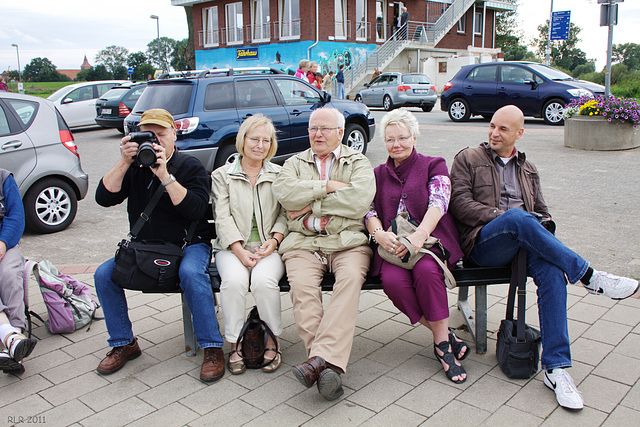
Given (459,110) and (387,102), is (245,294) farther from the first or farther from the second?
(387,102)

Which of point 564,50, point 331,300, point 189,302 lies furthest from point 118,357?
point 564,50

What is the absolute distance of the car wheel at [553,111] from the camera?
589 inches

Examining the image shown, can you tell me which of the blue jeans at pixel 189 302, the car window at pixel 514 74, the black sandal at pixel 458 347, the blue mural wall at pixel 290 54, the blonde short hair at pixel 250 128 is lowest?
the black sandal at pixel 458 347

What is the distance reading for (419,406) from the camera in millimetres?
3055

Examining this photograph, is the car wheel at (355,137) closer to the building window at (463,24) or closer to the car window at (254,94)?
the car window at (254,94)

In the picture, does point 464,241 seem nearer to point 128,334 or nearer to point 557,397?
point 557,397

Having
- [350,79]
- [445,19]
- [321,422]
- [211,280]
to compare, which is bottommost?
[321,422]

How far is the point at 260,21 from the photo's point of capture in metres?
37.4

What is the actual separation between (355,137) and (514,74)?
6.77 meters

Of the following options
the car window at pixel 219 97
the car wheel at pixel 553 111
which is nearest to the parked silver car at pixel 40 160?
the car window at pixel 219 97

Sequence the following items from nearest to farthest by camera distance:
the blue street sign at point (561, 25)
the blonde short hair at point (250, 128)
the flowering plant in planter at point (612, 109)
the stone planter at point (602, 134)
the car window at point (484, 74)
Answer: the blonde short hair at point (250, 128) < the flowering plant in planter at point (612, 109) < the stone planter at point (602, 134) < the car window at point (484, 74) < the blue street sign at point (561, 25)

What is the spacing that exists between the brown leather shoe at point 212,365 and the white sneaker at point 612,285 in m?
2.27

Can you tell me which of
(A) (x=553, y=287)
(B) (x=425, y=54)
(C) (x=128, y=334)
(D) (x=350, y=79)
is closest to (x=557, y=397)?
(A) (x=553, y=287)

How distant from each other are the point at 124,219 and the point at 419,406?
5.71 m
